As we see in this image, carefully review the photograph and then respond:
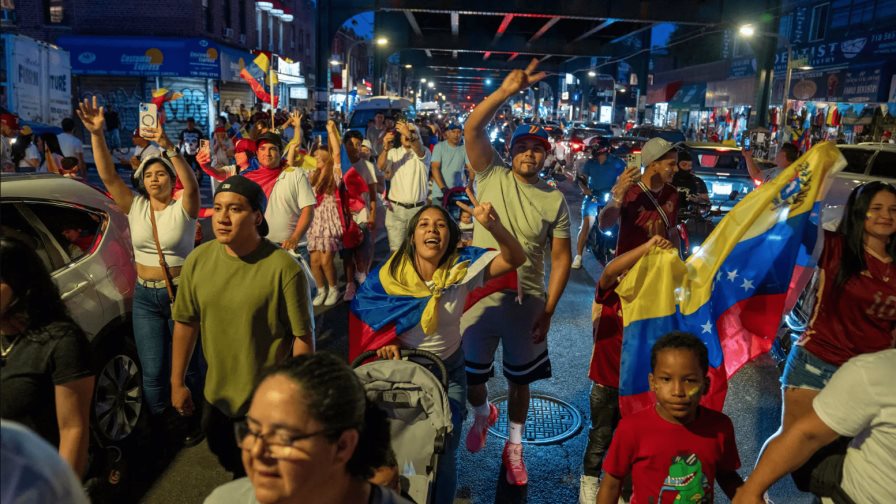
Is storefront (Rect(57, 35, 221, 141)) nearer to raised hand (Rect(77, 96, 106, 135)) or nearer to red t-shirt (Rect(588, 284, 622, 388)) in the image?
raised hand (Rect(77, 96, 106, 135))

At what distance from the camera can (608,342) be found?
155 inches

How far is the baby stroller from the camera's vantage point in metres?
2.87

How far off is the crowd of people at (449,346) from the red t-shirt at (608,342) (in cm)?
1

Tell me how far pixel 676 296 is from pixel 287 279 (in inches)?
80.2

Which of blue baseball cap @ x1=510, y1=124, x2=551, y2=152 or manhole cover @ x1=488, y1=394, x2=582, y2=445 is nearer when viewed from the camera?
blue baseball cap @ x1=510, y1=124, x2=551, y2=152

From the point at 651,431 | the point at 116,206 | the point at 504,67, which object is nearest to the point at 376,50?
the point at 504,67

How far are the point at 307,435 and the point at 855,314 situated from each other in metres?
2.89

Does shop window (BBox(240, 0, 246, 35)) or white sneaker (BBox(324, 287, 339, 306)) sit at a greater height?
shop window (BBox(240, 0, 246, 35))

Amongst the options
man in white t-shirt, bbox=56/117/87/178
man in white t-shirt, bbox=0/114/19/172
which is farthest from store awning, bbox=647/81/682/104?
man in white t-shirt, bbox=0/114/19/172

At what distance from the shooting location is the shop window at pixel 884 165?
9523mm

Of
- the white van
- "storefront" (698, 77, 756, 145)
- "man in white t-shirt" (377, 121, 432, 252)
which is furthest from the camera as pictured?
"storefront" (698, 77, 756, 145)

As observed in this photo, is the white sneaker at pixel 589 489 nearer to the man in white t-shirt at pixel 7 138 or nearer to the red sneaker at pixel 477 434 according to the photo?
the red sneaker at pixel 477 434

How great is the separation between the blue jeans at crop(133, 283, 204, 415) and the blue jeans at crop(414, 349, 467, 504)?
1.89 m

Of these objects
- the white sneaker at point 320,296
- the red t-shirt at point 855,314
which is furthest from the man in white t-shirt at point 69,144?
the red t-shirt at point 855,314
